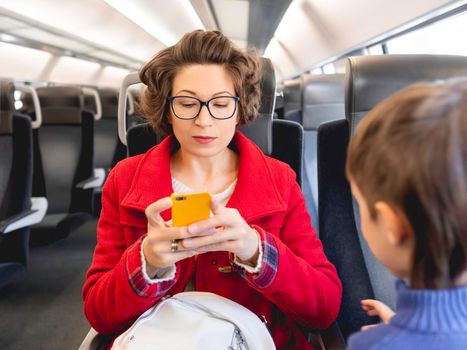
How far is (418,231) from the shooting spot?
2.01ft

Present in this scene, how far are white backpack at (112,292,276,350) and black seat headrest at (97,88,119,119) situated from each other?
12.8ft

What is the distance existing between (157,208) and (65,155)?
2.96 meters

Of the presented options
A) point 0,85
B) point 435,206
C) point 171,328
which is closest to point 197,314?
point 171,328

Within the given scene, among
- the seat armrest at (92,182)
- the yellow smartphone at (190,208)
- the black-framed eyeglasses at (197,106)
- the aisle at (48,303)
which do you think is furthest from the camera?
the seat armrest at (92,182)

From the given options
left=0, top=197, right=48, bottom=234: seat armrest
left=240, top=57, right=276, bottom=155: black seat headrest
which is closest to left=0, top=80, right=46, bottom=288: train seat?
left=0, top=197, right=48, bottom=234: seat armrest

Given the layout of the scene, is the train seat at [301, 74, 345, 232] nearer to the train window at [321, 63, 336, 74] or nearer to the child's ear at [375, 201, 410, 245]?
the child's ear at [375, 201, 410, 245]

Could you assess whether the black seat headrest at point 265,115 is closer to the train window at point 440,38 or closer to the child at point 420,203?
the child at point 420,203

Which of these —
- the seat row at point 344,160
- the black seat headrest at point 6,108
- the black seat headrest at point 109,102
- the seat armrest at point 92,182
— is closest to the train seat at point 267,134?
the seat row at point 344,160

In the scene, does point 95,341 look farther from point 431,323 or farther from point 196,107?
point 431,323

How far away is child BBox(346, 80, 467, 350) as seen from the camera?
1.87ft

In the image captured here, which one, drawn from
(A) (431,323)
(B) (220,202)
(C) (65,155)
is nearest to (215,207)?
(B) (220,202)

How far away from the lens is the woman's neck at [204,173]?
1.30m

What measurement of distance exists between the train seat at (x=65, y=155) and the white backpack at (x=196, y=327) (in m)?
2.53

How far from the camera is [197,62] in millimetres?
1182
